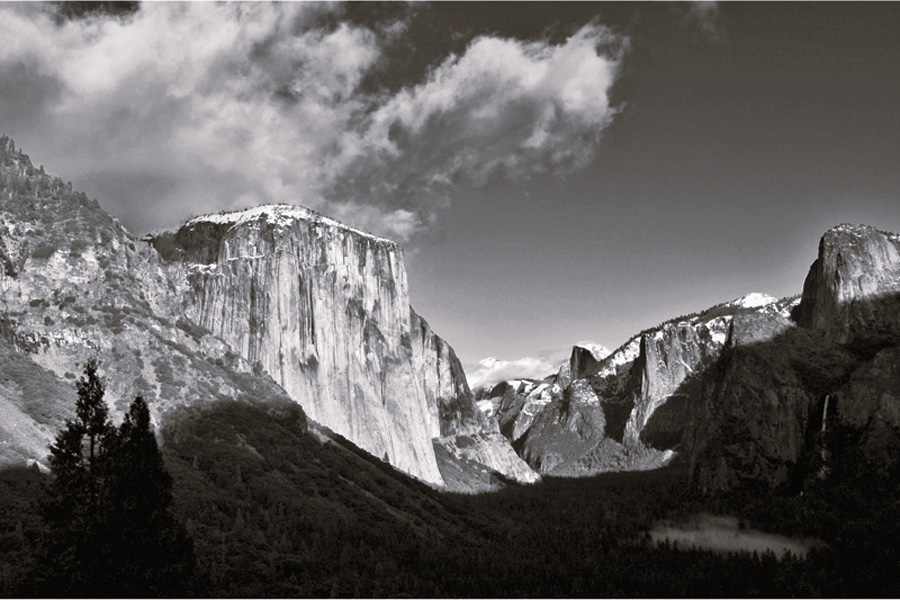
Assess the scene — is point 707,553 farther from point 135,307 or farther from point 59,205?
point 59,205

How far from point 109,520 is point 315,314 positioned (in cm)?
12009

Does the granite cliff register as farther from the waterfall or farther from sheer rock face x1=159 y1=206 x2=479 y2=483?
sheer rock face x1=159 y1=206 x2=479 y2=483

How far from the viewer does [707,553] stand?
11275cm

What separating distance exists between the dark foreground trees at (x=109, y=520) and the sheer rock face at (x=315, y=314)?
333ft

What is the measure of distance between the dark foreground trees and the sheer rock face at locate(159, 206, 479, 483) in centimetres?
10162

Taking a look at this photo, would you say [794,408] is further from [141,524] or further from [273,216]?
[141,524]

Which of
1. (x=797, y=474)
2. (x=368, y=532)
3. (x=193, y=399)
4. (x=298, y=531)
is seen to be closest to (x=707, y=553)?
(x=797, y=474)

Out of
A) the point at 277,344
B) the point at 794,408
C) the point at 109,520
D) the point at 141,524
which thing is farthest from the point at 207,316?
the point at 794,408

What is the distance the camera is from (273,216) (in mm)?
165000

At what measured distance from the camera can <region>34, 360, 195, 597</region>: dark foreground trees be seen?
41812 millimetres

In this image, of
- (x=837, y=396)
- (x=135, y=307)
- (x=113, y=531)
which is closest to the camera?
(x=113, y=531)

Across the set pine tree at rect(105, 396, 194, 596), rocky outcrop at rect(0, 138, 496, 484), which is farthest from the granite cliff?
pine tree at rect(105, 396, 194, 596)

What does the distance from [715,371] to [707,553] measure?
227ft

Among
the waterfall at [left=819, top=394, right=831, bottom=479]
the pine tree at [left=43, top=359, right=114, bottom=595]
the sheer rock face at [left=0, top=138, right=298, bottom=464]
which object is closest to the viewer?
the pine tree at [left=43, top=359, right=114, bottom=595]
